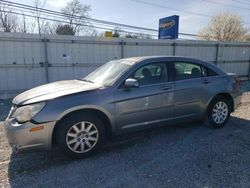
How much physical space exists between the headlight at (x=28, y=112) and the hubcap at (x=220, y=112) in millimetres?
3483

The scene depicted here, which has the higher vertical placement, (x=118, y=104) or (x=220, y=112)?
(x=118, y=104)

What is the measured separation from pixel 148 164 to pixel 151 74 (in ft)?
5.36

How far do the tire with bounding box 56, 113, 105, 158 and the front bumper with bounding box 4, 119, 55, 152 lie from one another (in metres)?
0.16

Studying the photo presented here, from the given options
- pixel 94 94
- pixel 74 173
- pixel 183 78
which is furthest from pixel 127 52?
pixel 74 173

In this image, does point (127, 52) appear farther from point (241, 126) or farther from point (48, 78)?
point (241, 126)

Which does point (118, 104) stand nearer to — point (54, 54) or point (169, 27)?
point (54, 54)

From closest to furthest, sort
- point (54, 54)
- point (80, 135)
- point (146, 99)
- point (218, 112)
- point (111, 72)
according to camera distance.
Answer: point (80, 135) < point (146, 99) < point (111, 72) < point (218, 112) < point (54, 54)

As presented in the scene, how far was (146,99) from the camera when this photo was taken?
3.90 meters

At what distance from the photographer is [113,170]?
3.23 meters

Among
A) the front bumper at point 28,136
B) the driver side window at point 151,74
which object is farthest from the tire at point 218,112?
the front bumper at point 28,136

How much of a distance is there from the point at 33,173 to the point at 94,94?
142 centimetres

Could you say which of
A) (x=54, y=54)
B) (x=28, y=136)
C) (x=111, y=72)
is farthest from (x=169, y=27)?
(x=28, y=136)

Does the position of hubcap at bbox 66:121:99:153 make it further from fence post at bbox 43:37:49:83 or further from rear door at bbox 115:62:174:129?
fence post at bbox 43:37:49:83

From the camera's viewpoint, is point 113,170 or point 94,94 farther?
point 94,94
